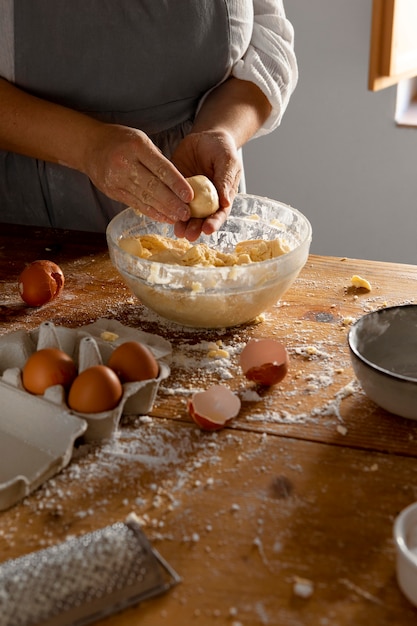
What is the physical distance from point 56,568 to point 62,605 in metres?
0.04

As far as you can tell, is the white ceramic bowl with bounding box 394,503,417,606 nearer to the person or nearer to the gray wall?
the person

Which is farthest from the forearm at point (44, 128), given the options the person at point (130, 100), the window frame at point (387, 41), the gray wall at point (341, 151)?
the gray wall at point (341, 151)

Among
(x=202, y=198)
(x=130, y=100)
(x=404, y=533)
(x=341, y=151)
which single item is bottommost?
(x=341, y=151)

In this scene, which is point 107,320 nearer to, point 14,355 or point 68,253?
point 14,355

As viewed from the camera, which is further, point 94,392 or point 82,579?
point 94,392

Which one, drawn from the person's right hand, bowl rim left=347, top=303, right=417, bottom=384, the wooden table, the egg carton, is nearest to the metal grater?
the wooden table

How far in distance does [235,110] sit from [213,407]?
80 cm

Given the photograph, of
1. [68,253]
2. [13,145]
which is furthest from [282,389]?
[13,145]

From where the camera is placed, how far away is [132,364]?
39.9 inches

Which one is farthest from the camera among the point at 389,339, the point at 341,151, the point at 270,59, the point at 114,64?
the point at 341,151

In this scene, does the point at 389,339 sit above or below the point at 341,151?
above

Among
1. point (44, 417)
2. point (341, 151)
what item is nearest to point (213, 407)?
point (44, 417)

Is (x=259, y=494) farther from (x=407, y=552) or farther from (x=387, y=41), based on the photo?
(x=387, y=41)

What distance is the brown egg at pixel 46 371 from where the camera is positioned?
99 cm
